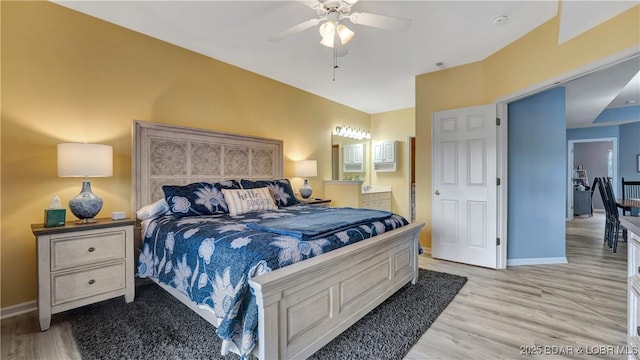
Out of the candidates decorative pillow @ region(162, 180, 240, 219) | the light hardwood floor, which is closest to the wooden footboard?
the light hardwood floor

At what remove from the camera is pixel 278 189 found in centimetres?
360

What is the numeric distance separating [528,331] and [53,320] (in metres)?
3.60

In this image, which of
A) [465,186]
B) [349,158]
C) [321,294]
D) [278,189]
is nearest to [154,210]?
[278,189]

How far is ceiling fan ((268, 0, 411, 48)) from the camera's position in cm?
205

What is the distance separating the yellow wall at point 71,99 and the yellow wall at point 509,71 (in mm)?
2805

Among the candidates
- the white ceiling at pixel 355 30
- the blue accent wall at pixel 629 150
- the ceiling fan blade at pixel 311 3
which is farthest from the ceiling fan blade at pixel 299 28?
the blue accent wall at pixel 629 150

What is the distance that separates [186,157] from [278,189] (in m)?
Result: 1.14

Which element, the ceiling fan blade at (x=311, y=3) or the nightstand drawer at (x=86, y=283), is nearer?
the nightstand drawer at (x=86, y=283)

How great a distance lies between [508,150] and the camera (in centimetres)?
358

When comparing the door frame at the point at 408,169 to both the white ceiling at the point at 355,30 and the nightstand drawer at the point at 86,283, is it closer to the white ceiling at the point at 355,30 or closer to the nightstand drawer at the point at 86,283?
A: the white ceiling at the point at 355,30

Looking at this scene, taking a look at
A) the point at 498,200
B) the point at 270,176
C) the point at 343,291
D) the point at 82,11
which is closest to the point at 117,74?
the point at 82,11

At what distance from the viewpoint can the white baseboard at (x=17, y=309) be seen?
2.20 m

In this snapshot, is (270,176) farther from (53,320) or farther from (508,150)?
(508,150)

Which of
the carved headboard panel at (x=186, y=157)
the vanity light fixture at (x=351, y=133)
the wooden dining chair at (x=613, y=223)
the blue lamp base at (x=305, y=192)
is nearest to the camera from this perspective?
the carved headboard panel at (x=186, y=157)
